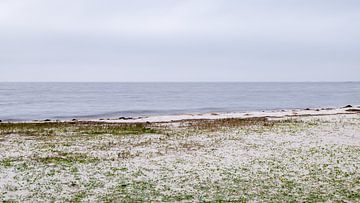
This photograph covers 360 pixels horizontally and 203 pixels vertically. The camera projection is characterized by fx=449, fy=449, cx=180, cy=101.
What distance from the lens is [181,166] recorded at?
814 inches

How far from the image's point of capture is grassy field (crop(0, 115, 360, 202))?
15664 mm

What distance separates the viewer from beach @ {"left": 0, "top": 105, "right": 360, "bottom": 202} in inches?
617

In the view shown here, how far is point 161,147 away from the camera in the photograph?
88.4 feet

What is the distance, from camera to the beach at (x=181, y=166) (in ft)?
51.4

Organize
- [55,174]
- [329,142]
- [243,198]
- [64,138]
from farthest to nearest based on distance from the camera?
[64,138]
[329,142]
[55,174]
[243,198]

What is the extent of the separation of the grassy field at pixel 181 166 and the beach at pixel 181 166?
4 cm

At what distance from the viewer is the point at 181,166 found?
20672 mm

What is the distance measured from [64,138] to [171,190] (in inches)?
687

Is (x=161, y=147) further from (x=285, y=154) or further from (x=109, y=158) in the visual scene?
(x=285, y=154)

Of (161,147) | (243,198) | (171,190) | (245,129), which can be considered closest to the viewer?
(243,198)

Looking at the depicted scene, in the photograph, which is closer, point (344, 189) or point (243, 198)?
point (243, 198)

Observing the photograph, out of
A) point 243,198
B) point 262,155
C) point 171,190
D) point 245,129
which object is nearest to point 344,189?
point 243,198

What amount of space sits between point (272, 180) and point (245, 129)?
19.2 meters

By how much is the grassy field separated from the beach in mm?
36
